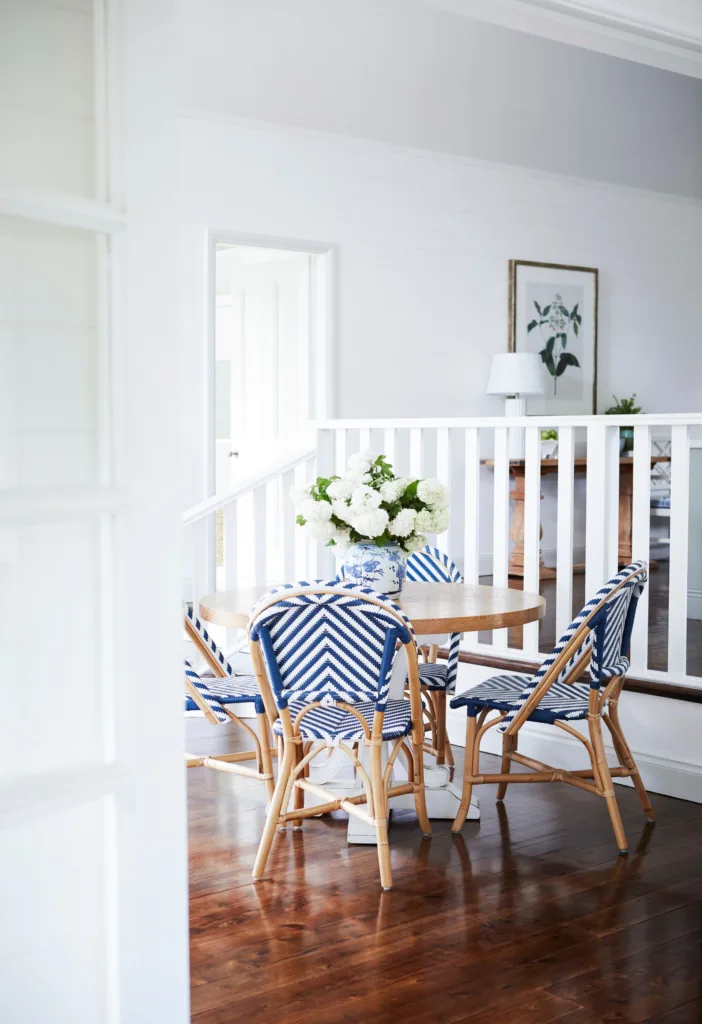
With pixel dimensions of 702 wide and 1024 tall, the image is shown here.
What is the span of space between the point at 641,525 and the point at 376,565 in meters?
1.09

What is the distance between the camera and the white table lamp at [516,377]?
7.38m

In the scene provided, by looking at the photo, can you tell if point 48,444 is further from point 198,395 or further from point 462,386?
point 462,386

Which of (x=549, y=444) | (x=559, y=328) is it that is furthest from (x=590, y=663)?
(x=559, y=328)

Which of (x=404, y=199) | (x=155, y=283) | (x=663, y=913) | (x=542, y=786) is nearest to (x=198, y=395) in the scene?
(x=404, y=199)

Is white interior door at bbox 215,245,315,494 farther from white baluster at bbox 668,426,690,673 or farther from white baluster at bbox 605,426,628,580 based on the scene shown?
white baluster at bbox 668,426,690,673

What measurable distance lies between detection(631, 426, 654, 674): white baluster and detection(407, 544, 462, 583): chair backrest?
68cm

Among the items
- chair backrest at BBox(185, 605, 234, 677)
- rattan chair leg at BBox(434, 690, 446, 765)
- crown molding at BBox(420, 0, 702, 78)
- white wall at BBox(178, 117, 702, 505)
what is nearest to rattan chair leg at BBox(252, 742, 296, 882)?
chair backrest at BBox(185, 605, 234, 677)

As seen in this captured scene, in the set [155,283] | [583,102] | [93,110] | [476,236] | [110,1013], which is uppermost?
[583,102]

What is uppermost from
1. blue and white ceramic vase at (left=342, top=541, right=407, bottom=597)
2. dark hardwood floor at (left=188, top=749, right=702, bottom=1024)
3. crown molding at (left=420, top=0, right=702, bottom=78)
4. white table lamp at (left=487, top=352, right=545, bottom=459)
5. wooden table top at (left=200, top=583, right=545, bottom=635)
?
crown molding at (left=420, top=0, right=702, bottom=78)

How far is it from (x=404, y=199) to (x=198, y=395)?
1947 millimetres

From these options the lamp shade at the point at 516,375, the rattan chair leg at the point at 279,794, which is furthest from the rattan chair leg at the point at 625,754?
the lamp shade at the point at 516,375

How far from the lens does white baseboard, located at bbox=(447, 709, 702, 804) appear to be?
3895 millimetres

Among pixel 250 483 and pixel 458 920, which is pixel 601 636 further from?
pixel 250 483

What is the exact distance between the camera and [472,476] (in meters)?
4.67
